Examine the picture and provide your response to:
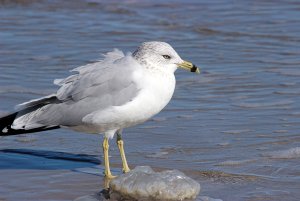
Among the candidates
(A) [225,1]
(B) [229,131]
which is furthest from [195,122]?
(A) [225,1]

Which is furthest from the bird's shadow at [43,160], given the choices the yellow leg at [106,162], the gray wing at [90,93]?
the gray wing at [90,93]

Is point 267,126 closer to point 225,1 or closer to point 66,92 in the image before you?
point 66,92

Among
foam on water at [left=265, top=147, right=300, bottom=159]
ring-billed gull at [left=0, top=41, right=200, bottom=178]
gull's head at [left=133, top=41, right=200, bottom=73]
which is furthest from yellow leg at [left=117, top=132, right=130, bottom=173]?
foam on water at [left=265, top=147, right=300, bottom=159]

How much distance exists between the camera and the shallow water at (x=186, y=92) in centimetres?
629

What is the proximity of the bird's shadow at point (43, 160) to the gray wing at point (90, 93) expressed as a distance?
1.05ft

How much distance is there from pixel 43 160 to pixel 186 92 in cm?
240

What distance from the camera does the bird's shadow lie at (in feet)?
21.7

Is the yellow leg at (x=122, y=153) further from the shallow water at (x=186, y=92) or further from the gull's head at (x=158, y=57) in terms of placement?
the gull's head at (x=158, y=57)

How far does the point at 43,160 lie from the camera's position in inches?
266

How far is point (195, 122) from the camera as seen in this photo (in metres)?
7.77

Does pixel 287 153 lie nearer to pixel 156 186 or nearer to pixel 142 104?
pixel 142 104

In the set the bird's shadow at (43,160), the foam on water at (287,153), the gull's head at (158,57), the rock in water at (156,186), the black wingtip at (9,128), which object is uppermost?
the gull's head at (158,57)

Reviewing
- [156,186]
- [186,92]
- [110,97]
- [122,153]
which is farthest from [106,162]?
[186,92]

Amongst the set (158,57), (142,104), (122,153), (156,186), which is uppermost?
(158,57)
